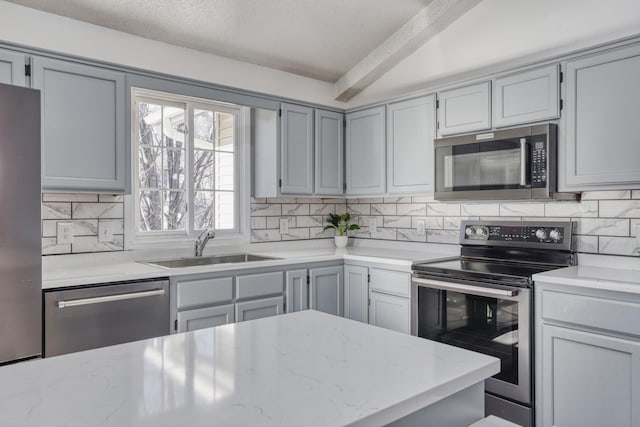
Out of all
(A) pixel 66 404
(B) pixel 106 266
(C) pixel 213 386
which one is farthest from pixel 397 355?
(B) pixel 106 266

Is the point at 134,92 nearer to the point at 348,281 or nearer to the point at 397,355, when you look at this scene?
the point at 348,281

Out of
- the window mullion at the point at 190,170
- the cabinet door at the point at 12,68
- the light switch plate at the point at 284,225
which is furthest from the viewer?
the light switch plate at the point at 284,225

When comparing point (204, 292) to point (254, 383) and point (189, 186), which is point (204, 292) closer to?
point (189, 186)

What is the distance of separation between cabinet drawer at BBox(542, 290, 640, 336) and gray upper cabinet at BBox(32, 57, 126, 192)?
240cm

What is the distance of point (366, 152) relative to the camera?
369 cm

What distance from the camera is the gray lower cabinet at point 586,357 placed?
200cm

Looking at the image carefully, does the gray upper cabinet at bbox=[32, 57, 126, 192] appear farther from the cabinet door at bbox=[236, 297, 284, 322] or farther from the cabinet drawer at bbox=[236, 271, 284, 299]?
the cabinet door at bbox=[236, 297, 284, 322]

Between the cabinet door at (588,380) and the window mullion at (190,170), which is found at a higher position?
the window mullion at (190,170)

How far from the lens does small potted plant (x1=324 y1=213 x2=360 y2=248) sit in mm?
3912

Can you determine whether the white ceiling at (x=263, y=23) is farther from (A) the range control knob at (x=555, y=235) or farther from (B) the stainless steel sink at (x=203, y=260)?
(A) the range control knob at (x=555, y=235)

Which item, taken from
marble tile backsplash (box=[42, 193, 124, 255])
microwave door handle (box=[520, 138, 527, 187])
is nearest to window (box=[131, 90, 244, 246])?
marble tile backsplash (box=[42, 193, 124, 255])

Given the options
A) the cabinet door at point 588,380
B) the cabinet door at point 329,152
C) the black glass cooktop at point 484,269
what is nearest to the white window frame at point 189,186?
the cabinet door at point 329,152

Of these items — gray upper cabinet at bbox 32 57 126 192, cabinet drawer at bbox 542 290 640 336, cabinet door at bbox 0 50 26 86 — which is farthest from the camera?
gray upper cabinet at bbox 32 57 126 192

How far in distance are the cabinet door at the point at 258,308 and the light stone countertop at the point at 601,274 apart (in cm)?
158
